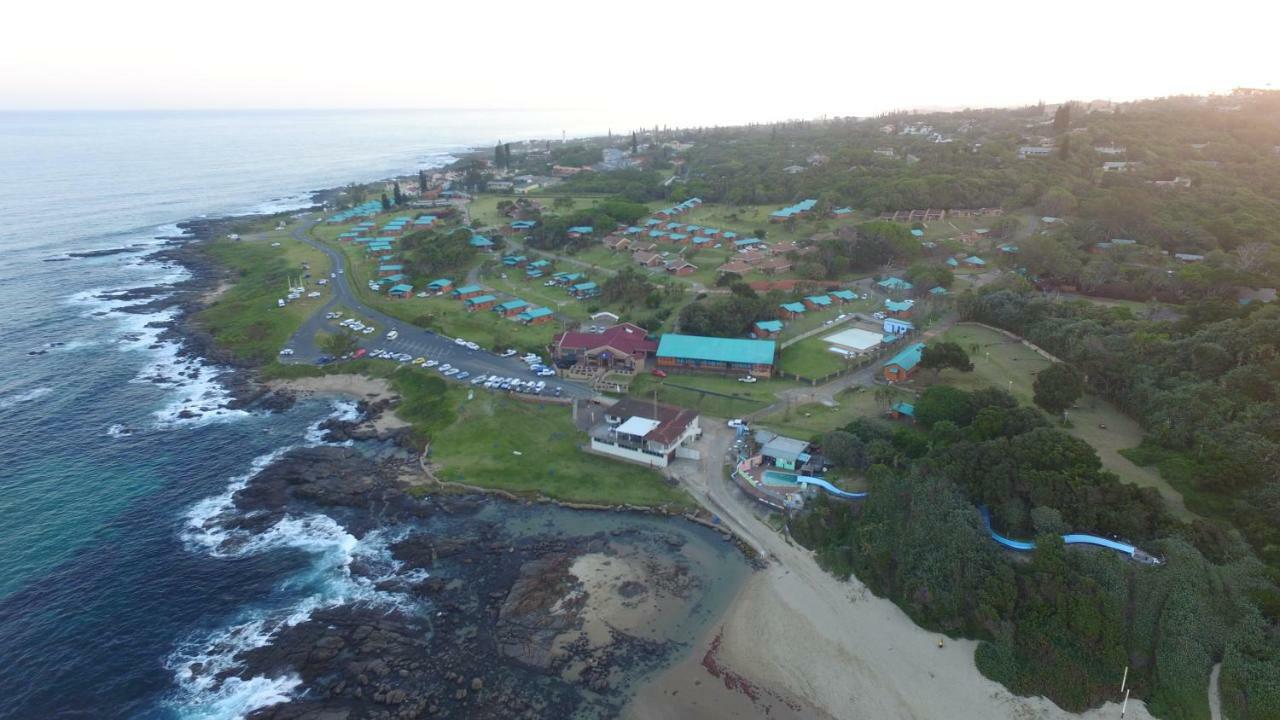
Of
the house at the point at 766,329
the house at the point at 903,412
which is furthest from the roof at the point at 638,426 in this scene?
the house at the point at 766,329

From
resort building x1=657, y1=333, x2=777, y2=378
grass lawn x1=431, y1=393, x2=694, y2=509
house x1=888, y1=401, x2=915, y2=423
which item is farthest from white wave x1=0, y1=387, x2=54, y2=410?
house x1=888, y1=401, x2=915, y2=423

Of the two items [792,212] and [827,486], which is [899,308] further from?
[792,212]

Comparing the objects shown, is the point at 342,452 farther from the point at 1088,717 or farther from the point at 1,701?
the point at 1088,717

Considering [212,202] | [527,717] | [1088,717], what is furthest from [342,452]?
[212,202]

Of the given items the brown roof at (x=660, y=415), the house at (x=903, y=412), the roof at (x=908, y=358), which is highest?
the roof at (x=908, y=358)

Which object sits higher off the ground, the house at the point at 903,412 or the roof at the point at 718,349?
the roof at the point at 718,349

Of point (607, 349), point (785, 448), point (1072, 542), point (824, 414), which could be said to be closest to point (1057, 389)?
point (824, 414)

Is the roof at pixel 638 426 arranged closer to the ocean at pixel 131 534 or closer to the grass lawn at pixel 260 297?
the ocean at pixel 131 534
